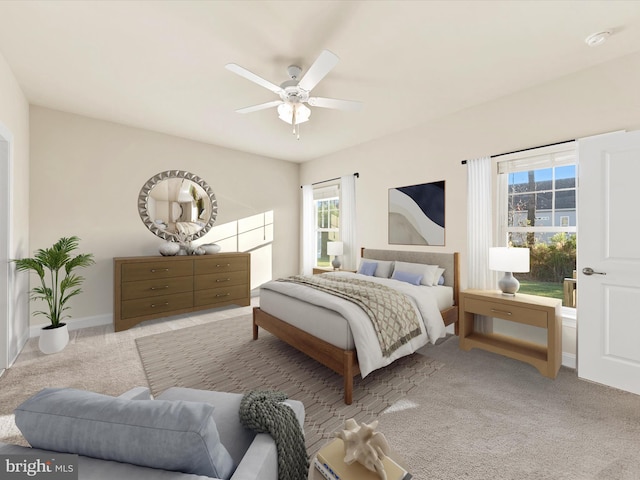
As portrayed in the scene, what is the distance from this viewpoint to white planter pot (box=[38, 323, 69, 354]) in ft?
10.2

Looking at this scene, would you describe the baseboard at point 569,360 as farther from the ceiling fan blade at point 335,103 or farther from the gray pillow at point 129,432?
the gray pillow at point 129,432

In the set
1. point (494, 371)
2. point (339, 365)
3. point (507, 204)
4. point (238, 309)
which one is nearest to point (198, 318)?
point (238, 309)

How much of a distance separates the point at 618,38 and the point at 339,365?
3.57 metres

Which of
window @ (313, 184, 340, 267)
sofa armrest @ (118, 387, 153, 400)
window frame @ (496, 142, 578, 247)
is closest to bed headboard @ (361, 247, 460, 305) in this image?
window frame @ (496, 142, 578, 247)

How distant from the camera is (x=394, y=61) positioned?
263 cm

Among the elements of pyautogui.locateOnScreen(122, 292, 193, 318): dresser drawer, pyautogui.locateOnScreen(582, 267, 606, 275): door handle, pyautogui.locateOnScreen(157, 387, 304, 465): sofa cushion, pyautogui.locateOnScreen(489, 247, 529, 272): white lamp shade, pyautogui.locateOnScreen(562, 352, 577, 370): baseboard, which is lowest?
pyautogui.locateOnScreen(562, 352, 577, 370): baseboard

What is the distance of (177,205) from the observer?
15.8 feet

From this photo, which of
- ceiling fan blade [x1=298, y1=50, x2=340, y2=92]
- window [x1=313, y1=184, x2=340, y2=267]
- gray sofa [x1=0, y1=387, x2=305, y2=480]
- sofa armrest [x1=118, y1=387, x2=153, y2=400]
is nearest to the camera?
gray sofa [x1=0, y1=387, x2=305, y2=480]

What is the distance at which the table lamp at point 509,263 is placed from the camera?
292cm

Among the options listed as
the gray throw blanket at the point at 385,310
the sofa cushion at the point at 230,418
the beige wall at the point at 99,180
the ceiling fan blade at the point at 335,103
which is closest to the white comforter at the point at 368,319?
the gray throw blanket at the point at 385,310

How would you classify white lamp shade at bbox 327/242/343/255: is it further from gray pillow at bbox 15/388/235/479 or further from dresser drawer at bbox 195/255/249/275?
gray pillow at bbox 15/388/235/479

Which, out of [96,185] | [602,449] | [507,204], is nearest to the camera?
[602,449]

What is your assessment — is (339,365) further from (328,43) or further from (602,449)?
(328,43)

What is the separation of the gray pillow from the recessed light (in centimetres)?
363
